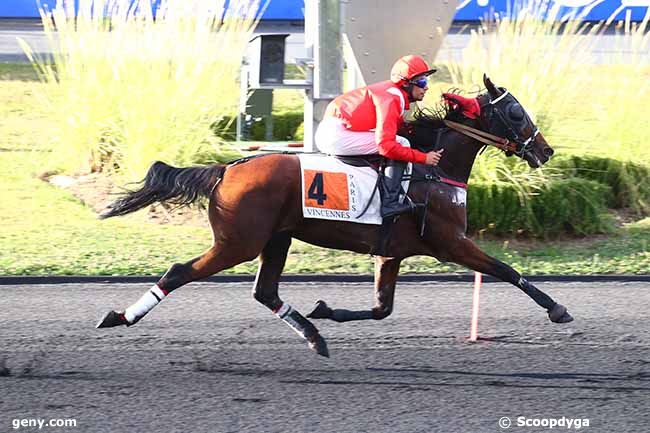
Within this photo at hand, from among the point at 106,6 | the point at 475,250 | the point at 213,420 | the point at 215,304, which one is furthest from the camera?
the point at 106,6

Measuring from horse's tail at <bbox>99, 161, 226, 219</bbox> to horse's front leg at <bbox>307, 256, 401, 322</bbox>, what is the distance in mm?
1204

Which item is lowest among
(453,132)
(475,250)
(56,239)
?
(56,239)

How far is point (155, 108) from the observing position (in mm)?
12016

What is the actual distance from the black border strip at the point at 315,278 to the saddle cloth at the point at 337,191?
9.30 ft

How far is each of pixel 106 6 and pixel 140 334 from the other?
717 cm

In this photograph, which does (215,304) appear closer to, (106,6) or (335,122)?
(335,122)

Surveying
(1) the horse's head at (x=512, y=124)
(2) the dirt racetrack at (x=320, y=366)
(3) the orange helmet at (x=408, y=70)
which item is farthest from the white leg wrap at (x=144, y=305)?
(1) the horse's head at (x=512, y=124)

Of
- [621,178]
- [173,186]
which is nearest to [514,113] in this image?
[173,186]

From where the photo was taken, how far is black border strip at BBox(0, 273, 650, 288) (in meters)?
9.55

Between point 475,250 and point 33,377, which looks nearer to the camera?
point 33,377

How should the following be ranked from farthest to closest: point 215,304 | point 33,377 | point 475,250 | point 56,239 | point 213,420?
1. point 56,239
2. point 215,304
3. point 475,250
4. point 33,377
5. point 213,420

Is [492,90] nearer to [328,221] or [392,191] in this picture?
[392,191]

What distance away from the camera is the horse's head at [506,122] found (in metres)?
7.47

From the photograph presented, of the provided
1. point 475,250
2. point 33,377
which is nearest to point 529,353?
→ point 475,250
